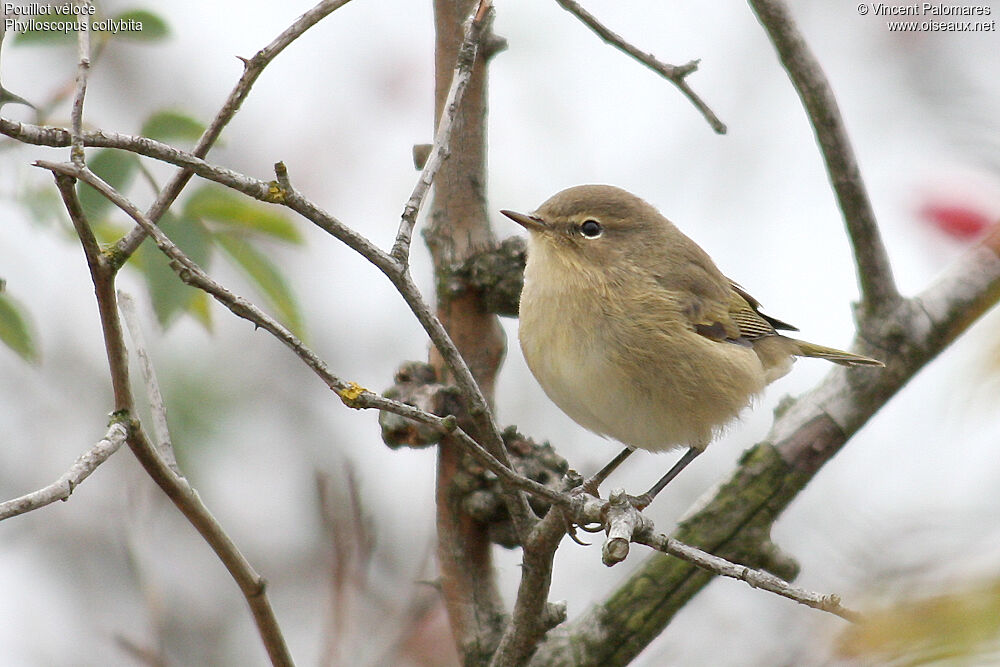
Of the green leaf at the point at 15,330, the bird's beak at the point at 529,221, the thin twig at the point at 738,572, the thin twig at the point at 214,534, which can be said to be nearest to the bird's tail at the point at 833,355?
the bird's beak at the point at 529,221

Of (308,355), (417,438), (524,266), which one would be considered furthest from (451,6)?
(308,355)

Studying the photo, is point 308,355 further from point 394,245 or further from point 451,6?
point 451,6

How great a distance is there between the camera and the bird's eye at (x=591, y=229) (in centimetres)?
363

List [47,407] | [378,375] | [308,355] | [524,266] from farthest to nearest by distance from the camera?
1. [378,375]
2. [47,407]
3. [524,266]
4. [308,355]

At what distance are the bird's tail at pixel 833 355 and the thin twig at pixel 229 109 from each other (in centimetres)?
219

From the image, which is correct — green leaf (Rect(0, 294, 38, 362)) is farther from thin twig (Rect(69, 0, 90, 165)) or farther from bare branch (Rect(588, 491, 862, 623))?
bare branch (Rect(588, 491, 862, 623))

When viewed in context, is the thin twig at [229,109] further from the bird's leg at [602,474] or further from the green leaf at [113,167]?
the bird's leg at [602,474]

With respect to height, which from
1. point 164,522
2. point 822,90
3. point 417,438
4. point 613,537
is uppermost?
point 822,90

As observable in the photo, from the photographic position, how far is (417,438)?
9.71ft

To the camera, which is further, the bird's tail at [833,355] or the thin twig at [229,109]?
the bird's tail at [833,355]

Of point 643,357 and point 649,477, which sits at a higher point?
point 649,477

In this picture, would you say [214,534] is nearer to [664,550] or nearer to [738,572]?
[664,550]

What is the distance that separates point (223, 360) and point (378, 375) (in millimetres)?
801

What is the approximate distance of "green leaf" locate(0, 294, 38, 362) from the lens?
6.83 feet
